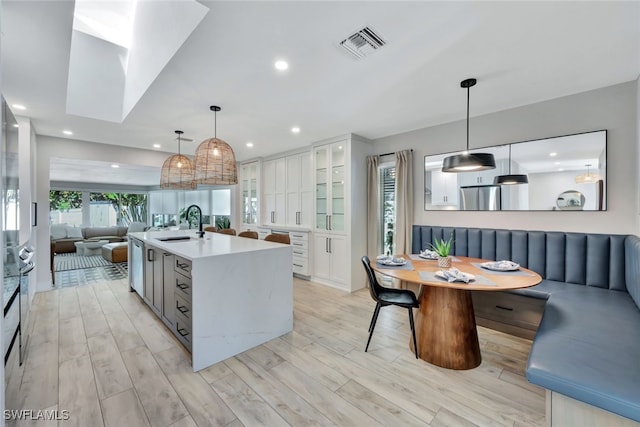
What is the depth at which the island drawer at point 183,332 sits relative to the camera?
2283 mm

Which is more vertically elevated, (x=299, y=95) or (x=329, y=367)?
(x=299, y=95)

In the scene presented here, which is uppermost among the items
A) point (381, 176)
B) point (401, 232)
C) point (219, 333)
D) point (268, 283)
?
point (381, 176)

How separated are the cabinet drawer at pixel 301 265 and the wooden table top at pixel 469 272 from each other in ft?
7.80

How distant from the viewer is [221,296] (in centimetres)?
230

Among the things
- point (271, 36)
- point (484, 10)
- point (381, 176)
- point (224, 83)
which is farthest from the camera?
point (381, 176)

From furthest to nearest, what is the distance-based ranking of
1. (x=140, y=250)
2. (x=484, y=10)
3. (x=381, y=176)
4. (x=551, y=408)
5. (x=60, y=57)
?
(x=381, y=176) → (x=140, y=250) → (x=60, y=57) → (x=484, y=10) → (x=551, y=408)

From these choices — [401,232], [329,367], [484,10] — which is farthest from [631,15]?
[329,367]

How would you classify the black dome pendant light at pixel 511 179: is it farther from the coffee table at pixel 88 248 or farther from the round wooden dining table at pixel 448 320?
the coffee table at pixel 88 248

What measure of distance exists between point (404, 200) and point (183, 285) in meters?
3.09

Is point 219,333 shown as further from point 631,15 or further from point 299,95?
point 631,15

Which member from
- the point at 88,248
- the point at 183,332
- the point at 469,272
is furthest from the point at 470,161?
the point at 88,248

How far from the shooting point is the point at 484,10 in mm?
1683

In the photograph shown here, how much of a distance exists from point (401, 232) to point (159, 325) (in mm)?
3322

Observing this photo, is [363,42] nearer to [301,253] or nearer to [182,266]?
[182,266]
